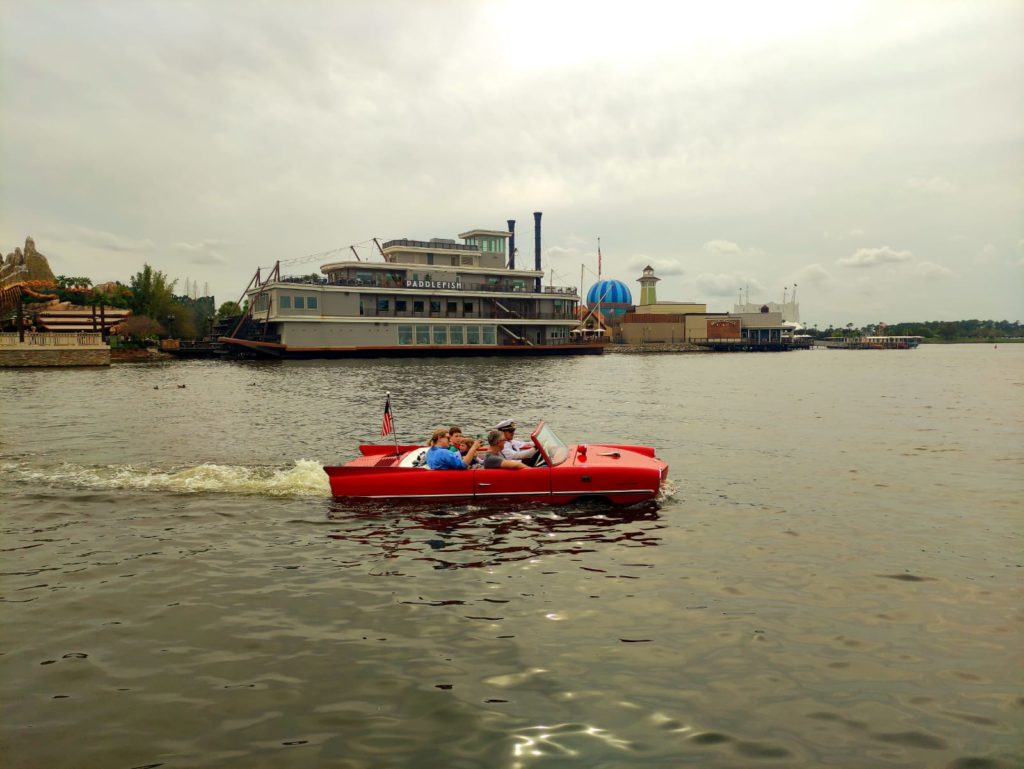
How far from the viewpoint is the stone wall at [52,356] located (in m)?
57.1

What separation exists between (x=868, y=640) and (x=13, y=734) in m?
8.49

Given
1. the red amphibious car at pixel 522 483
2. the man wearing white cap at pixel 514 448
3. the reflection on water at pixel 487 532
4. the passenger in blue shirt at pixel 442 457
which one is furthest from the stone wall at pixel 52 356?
the man wearing white cap at pixel 514 448

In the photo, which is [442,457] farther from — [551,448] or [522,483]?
[551,448]

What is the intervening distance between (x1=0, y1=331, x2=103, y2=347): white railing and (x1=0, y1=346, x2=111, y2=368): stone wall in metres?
0.62

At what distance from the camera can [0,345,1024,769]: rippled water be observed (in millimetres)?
5625

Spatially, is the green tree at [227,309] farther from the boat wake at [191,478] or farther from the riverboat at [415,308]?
the boat wake at [191,478]

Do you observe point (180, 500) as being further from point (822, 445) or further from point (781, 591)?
point (822, 445)

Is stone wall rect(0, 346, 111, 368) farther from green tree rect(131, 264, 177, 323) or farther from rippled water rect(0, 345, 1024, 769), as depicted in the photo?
rippled water rect(0, 345, 1024, 769)

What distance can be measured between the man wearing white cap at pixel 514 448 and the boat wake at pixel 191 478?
13.1 feet

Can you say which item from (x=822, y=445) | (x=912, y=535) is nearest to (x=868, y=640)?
(x=912, y=535)

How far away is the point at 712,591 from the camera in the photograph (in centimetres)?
880

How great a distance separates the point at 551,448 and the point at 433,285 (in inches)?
2618

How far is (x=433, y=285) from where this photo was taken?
77.9 meters

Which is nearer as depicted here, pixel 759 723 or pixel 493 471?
pixel 759 723
